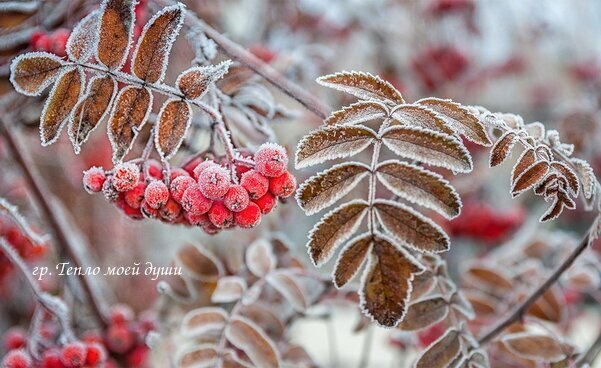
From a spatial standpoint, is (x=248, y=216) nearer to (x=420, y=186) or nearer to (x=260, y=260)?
(x=420, y=186)

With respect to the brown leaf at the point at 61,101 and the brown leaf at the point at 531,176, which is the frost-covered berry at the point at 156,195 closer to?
the brown leaf at the point at 61,101

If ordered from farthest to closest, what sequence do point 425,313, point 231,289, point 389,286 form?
point 231,289, point 425,313, point 389,286

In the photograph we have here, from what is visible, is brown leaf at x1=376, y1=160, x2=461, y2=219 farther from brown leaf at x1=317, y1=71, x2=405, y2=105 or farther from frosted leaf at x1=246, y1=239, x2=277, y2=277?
frosted leaf at x1=246, y1=239, x2=277, y2=277

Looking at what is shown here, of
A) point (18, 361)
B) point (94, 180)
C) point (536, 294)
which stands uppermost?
point (536, 294)

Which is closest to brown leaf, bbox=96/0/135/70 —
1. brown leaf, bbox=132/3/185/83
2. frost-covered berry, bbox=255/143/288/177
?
brown leaf, bbox=132/3/185/83

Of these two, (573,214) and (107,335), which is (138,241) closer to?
(107,335)

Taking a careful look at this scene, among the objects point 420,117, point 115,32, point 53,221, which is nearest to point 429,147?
point 420,117

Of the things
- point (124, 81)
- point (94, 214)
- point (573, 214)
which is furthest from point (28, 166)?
point (573, 214)
